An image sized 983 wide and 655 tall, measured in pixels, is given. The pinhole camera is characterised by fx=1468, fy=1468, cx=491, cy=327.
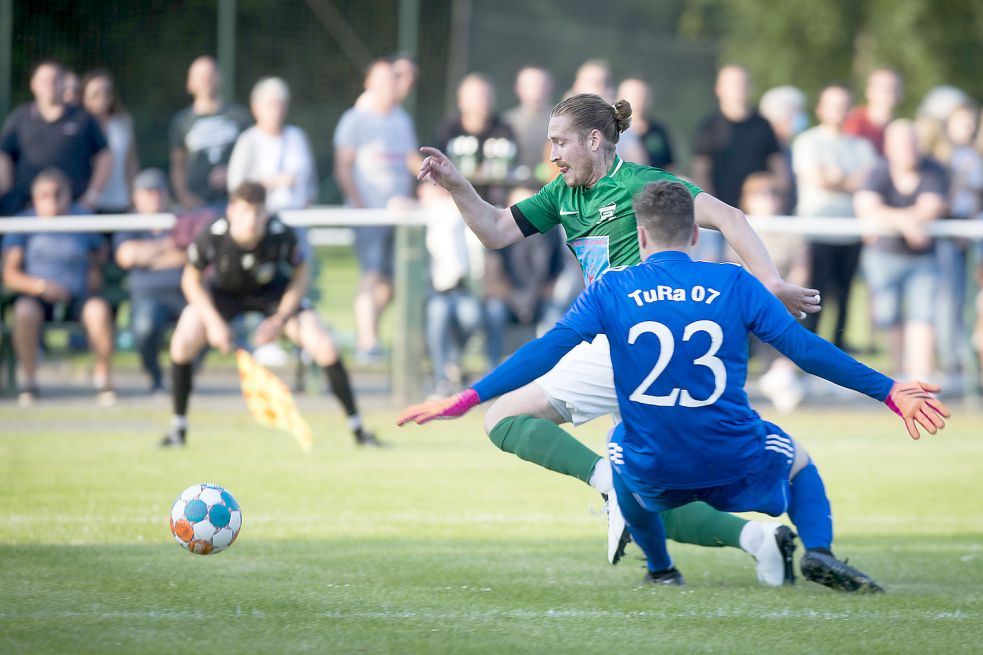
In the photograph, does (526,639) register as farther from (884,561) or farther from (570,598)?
(884,561)

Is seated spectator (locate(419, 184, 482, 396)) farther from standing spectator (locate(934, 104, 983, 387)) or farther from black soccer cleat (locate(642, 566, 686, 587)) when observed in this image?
black soccer cleat (locate(642, 566, 686, 587))

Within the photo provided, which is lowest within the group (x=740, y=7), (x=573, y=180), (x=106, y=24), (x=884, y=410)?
(x=884, y=410)

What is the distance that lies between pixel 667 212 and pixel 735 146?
7.95 m

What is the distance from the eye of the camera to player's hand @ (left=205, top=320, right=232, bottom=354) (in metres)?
9.88

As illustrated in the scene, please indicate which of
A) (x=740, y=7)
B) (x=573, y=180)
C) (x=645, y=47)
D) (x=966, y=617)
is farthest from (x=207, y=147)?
(x=740, y=7)

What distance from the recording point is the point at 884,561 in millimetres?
6496

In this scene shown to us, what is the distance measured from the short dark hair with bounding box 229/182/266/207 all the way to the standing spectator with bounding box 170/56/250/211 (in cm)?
293

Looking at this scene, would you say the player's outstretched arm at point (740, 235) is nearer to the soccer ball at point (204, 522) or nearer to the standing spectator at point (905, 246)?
the soccer ball at point (204, 522)

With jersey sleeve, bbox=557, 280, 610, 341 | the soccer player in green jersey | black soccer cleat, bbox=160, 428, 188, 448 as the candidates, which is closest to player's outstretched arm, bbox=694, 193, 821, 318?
the soccer player in green jersey

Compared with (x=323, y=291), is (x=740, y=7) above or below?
above

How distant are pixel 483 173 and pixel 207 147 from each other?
103 inches

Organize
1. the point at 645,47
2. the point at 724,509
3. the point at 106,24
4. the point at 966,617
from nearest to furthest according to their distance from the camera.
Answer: the point at 966,617, the point at 724,509, the point at 106,24, the point at 645,47

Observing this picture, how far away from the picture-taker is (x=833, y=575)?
5543 mm

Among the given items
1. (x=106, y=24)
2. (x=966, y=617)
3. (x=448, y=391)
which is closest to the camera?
(x=966, y=617)
